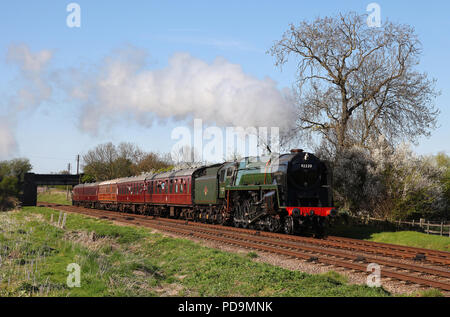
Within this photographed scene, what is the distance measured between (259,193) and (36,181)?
6012cm

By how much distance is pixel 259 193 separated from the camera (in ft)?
72.4

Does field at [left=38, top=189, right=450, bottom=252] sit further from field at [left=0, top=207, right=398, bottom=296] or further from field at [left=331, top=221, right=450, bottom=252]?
field at [left=0, top=207, right=398, bottom=296]

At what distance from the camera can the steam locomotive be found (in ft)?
66.1

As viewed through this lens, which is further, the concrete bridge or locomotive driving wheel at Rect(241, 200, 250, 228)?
the concrete bridge

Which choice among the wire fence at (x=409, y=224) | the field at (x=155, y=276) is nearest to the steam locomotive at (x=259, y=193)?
the wire fence at (x=409, y=224)

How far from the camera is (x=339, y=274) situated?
11.8 m

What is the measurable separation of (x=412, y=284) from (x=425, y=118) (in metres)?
20.7

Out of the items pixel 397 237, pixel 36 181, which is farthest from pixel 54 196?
pixel 397 237

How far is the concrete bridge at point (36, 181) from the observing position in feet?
212

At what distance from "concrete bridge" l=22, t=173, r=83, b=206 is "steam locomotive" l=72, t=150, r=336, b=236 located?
3740 centimetres

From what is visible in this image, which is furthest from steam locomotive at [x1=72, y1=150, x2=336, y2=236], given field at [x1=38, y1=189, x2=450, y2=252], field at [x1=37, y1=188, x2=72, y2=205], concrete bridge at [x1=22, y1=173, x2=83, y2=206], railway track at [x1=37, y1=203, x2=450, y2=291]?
field at [x1=37, y1=188, x2=72, y2=205]

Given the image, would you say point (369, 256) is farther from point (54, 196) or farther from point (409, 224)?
point (54, 196)
